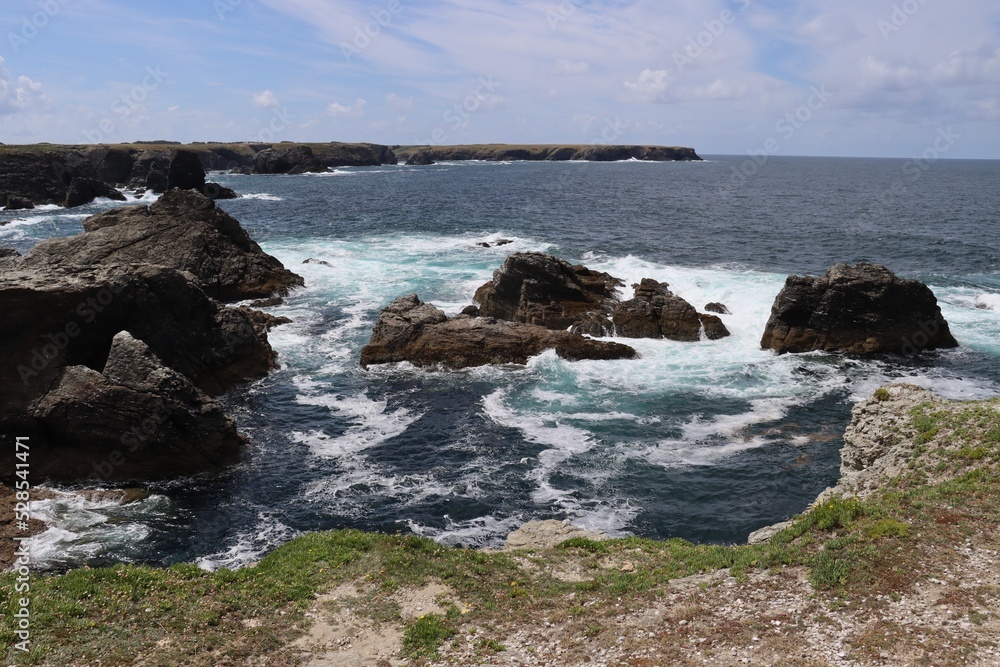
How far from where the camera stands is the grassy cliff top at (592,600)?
14352mm

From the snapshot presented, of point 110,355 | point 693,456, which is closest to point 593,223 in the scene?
point 693,456

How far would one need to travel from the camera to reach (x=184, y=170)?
124 metres

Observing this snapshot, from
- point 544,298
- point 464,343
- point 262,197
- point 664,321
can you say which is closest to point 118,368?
point 464,343

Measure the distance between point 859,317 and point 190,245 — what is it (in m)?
49.5

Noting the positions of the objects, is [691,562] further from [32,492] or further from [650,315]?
[650,315]

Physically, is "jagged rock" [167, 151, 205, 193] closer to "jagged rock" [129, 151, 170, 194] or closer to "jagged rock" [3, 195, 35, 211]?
"jagged rock" [129, 151, 170, 194]

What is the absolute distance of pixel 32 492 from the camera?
24844mm

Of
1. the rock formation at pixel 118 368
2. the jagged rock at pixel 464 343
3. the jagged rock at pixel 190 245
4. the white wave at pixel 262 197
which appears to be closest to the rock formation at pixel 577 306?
the jagged rock at pixel 464 343

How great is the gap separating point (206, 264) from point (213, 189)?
82664mm

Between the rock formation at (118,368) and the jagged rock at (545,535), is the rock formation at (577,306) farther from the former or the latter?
the jagged rock at (545,535)

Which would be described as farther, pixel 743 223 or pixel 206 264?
pixel 743 223
